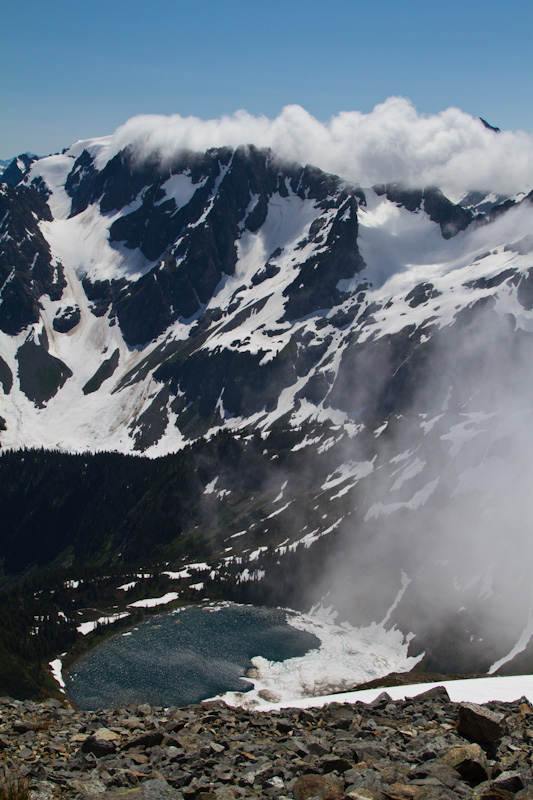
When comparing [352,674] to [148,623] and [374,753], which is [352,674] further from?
[374,753]

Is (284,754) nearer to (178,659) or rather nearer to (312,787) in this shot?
(312,787)

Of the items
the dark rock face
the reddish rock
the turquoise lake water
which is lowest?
the turquoise lake water

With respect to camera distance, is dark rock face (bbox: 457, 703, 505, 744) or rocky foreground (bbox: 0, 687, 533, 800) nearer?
rocky foreground (bbox: 0, 687, 533, 800)

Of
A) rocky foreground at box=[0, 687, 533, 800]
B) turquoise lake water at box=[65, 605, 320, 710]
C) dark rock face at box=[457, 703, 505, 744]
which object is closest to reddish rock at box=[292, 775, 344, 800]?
rocky foreground at box=[0, 687, 533, 800]

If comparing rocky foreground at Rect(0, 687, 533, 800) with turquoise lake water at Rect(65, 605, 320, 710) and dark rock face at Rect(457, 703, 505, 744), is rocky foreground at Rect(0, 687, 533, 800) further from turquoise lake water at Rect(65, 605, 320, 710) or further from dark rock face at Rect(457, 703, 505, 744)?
turquoise lake water at Rect(65, 605, 320, 710)

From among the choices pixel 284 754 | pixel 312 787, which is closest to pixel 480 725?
pixel 284 754

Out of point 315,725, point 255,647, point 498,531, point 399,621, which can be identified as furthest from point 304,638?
point 315,725
